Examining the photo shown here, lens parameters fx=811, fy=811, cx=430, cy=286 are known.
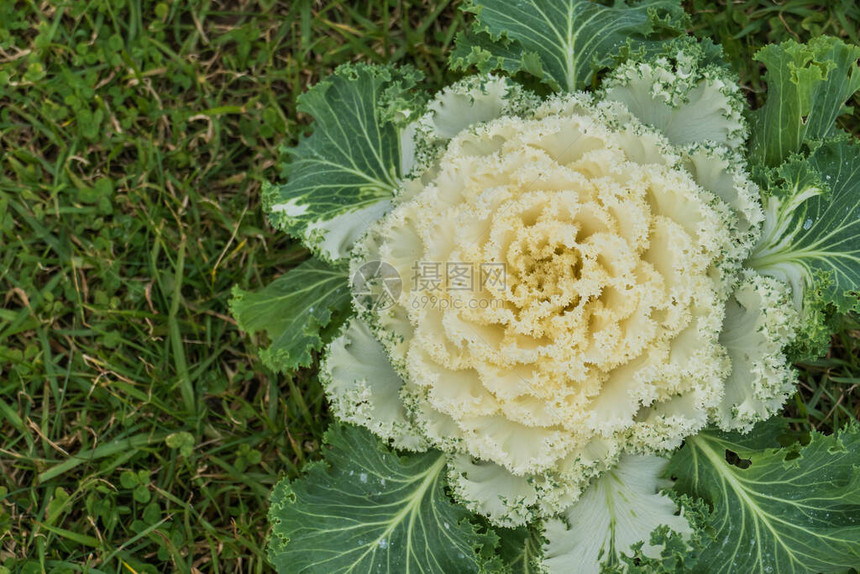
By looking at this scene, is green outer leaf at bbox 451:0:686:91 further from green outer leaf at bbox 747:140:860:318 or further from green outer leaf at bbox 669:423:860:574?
green outer leaf at bbox 669:423:860:574

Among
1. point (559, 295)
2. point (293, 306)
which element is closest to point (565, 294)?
point (559, 295)

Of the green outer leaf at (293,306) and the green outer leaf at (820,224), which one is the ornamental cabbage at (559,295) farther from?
the green outer leaf at (293,306)

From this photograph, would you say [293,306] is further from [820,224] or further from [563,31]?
[820,224]

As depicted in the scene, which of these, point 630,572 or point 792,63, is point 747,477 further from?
point 792,63

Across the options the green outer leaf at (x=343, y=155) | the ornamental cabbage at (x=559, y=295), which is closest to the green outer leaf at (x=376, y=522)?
the ornamental cabbage at (x=559, y=295)

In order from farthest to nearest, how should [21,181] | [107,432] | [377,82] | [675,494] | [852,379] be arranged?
[21,181], [107,432], [852,379], [377,82], [675,494]

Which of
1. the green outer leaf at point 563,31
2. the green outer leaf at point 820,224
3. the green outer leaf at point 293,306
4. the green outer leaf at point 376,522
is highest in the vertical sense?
the green outer leaf at point 563,31

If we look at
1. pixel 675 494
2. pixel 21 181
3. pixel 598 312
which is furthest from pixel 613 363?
pixel 21 181
